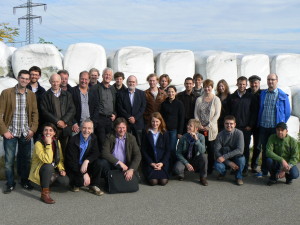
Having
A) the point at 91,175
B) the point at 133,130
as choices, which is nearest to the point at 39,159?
the point at 91,175

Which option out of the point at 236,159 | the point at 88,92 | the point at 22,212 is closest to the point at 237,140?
the point at 236,159

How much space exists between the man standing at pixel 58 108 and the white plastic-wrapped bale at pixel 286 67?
481cm

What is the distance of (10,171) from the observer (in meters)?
4.57

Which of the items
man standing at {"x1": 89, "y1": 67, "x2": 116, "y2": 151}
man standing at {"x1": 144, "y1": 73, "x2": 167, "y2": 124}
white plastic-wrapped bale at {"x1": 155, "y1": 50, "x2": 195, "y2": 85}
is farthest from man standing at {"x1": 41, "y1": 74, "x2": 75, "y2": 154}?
white plastic-wrapped bale at {"x1": 155, "y1": 50, "x2": 195, "y2": 85}

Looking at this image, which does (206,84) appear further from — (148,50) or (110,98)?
(148,50)

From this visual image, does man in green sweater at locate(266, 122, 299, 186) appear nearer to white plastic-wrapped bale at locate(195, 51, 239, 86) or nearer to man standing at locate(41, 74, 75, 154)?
man standing at locate(41, 74, 75, 154)

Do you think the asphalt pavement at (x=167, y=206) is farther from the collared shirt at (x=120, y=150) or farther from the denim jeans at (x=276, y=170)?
the collared shirt at (x=120, y=150)

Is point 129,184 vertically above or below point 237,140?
below

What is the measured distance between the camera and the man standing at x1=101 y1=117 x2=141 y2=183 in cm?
475

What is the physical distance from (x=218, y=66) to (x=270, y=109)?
2479mm

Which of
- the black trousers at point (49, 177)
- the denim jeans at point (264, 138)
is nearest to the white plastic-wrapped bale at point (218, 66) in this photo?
the denim jeans at point (264, 138)

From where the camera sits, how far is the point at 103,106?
5223mm

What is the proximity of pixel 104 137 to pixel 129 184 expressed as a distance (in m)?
0.89

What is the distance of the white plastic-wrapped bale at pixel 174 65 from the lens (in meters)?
7.47
